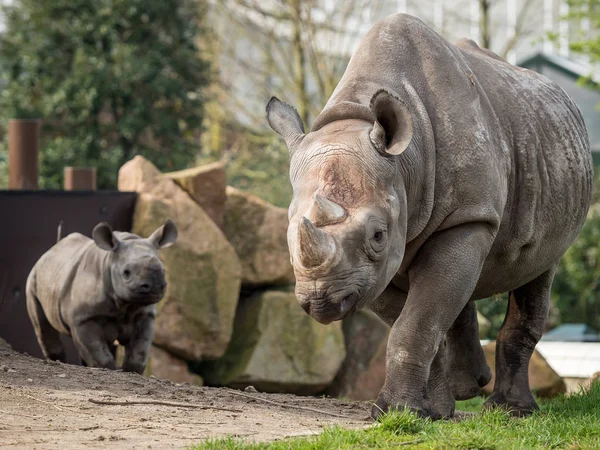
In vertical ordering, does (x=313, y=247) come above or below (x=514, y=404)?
above

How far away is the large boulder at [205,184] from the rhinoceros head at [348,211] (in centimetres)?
764

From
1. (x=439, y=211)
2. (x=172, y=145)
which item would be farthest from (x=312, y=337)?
(x=439, y=211)

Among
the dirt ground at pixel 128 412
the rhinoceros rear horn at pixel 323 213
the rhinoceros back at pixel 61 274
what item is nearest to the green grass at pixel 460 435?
the dirt ground at pixel 128 412

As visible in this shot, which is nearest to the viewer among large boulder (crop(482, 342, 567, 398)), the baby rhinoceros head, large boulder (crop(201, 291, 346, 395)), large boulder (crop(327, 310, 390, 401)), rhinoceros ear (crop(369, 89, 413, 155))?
rhinoceros ear (crop(369, 89, 413, 155))

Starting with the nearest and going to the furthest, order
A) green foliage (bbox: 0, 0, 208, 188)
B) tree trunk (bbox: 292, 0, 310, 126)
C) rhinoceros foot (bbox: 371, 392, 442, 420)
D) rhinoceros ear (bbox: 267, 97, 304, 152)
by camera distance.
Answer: rhinoceros foot (bbox: 371, 392, 442, 420), rhinoceros ear (bbox: 267, 97, 304, 152), green foliage (bbox: 0, 0, 208, 188), tree trunk (bbox: 292, 0, 310, 126)

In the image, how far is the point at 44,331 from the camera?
36.7 ft

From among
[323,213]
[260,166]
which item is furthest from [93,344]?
[260,166]

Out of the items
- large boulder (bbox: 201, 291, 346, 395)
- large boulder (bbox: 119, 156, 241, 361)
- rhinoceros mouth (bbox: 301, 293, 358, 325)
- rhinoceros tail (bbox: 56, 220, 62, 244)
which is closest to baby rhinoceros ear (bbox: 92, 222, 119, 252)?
rhinoceros tail (bbox: 56, 220, 62, 244)

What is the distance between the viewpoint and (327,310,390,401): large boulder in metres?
14.1

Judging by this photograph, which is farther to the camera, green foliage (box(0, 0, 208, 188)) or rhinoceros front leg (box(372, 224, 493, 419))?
green foliage (box(0, 0, 208, 188))

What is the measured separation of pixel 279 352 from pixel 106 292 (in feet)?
12.6

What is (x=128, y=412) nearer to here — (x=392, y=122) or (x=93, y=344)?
(x=392, y=122)

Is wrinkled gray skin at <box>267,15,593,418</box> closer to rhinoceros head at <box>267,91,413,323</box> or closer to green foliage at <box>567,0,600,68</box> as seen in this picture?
rhinoceros head at <box>267,91,413,323</box>

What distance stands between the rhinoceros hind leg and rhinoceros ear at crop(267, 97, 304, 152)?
5135 mm
